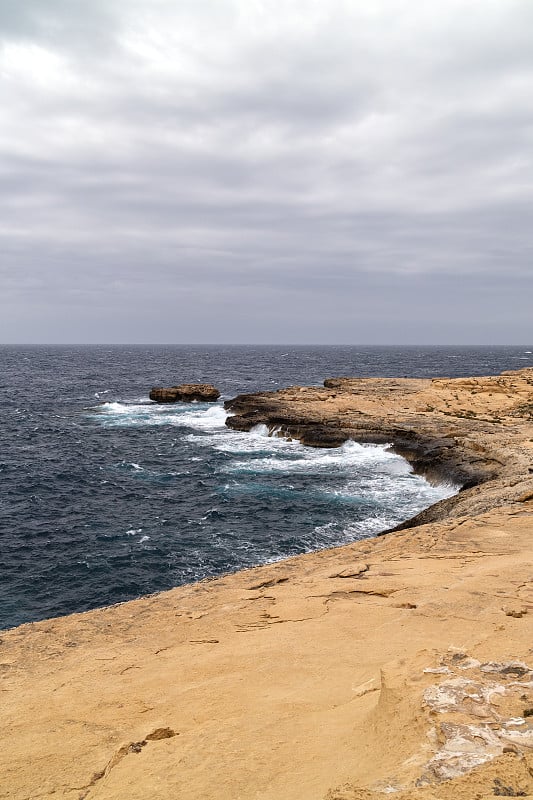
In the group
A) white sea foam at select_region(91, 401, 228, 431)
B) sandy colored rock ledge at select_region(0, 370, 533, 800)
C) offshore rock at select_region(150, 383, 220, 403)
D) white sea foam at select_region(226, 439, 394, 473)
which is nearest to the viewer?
sandy colored rock ledge at select_region(0, 370, 533, 800)

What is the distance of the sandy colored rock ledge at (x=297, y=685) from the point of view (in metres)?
4.82

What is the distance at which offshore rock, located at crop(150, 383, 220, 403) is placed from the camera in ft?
216

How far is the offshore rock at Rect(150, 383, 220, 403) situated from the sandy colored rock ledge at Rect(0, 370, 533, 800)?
175 ft

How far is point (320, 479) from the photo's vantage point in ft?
100

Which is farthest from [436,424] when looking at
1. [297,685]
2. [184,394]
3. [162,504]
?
[184,394]

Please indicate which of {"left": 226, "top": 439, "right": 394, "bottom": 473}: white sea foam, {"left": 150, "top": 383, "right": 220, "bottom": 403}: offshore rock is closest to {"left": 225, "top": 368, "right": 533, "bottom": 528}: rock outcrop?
{"left": 226, "top": 439, "right": 394, "bottom": 473}: white sea foam

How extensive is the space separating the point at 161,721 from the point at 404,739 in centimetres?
297

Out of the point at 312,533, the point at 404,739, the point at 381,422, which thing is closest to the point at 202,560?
the point at 312,533

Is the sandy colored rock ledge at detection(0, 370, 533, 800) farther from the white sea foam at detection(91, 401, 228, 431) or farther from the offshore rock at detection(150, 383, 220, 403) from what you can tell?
the offshore rock at detection(150, 383, 220, 403)

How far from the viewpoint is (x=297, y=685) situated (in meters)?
6.93

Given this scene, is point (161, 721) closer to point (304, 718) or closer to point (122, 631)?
point (304, 718)

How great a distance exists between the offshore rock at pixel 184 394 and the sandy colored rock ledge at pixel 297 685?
175 feet

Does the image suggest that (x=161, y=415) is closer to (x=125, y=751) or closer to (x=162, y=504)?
(x=162, y=504)

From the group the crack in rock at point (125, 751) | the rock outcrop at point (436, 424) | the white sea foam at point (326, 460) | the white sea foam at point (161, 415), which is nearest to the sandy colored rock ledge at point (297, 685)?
the crack in rock at point (125, 751)
